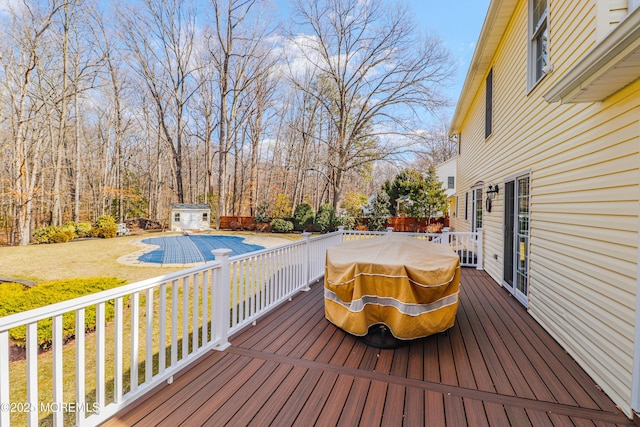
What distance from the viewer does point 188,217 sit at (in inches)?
815

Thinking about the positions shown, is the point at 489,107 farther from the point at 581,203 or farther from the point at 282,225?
the point at 282,225

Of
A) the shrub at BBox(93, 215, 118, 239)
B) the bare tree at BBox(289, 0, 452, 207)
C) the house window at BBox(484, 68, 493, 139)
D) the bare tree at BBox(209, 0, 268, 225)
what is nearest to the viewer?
the house window at BBox(484, 68, 493, 139)

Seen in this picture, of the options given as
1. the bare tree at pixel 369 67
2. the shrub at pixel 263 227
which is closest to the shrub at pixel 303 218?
the shrub at pixel 263 227

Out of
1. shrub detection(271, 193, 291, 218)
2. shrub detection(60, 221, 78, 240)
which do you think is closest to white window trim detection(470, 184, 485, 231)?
shrub detection(271, 193, 291, 218)

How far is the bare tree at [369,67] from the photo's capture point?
1312 centimetres

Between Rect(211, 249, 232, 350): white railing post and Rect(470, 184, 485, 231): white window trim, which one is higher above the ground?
Rect(470, 184, 485, 231): white window trim

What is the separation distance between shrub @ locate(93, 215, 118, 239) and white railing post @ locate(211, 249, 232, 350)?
53.1 ft

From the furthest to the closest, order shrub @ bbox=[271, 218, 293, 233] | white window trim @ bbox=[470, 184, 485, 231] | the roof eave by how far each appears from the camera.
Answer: shrub @ bbox=[271, 218, 293, 233], white window trim @ bbox=[470, 184, 485, 231], the roof eave

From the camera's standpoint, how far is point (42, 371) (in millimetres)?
3664

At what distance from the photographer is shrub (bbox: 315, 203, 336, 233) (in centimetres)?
1664

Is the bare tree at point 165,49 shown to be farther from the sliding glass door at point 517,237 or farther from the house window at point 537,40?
the house window at point 537,40

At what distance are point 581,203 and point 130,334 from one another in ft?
13.8

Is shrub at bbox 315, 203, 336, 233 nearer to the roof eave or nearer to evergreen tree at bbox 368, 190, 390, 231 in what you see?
evergreen tree at bbox 368, 190, 390, 231

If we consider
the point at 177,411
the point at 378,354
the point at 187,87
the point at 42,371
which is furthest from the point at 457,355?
the point at 187,87
